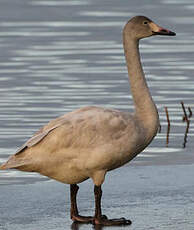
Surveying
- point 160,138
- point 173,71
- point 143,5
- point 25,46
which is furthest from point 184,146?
point 143,5

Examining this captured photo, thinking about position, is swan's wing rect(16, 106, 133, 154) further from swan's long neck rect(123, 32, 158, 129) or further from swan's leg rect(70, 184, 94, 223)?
swan's leg rect(70, 184, 94, 223)

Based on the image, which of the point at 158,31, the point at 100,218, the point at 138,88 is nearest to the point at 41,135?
the point at 100,218

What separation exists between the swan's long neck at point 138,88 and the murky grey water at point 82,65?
1.63 meters

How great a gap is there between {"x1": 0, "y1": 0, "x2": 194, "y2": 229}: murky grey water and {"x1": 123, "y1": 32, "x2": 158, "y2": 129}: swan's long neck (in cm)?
163

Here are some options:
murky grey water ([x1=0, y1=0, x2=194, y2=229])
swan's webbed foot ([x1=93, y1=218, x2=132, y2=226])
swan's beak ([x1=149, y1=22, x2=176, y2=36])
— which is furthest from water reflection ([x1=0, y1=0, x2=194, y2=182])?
swan's webbed foot ([x1=93, y1=218, x2=132, y2=226])

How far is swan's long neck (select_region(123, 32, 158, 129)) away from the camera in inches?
384

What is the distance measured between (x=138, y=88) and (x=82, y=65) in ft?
22.9

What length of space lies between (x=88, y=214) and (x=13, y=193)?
941 mm

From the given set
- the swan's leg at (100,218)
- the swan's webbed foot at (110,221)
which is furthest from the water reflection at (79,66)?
the swan's webbed foot at (110,221)

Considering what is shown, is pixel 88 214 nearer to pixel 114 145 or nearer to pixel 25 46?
pixel 114 145

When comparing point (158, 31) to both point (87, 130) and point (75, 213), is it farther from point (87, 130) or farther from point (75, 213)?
point (75, 213)

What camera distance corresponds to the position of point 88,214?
9656 millimetres

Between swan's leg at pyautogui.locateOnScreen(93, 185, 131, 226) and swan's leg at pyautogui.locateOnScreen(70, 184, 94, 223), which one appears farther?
swan's leg at pyautogui.locateOnScreen(70, 184, 94, 223)

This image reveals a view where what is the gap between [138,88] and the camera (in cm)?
1001
